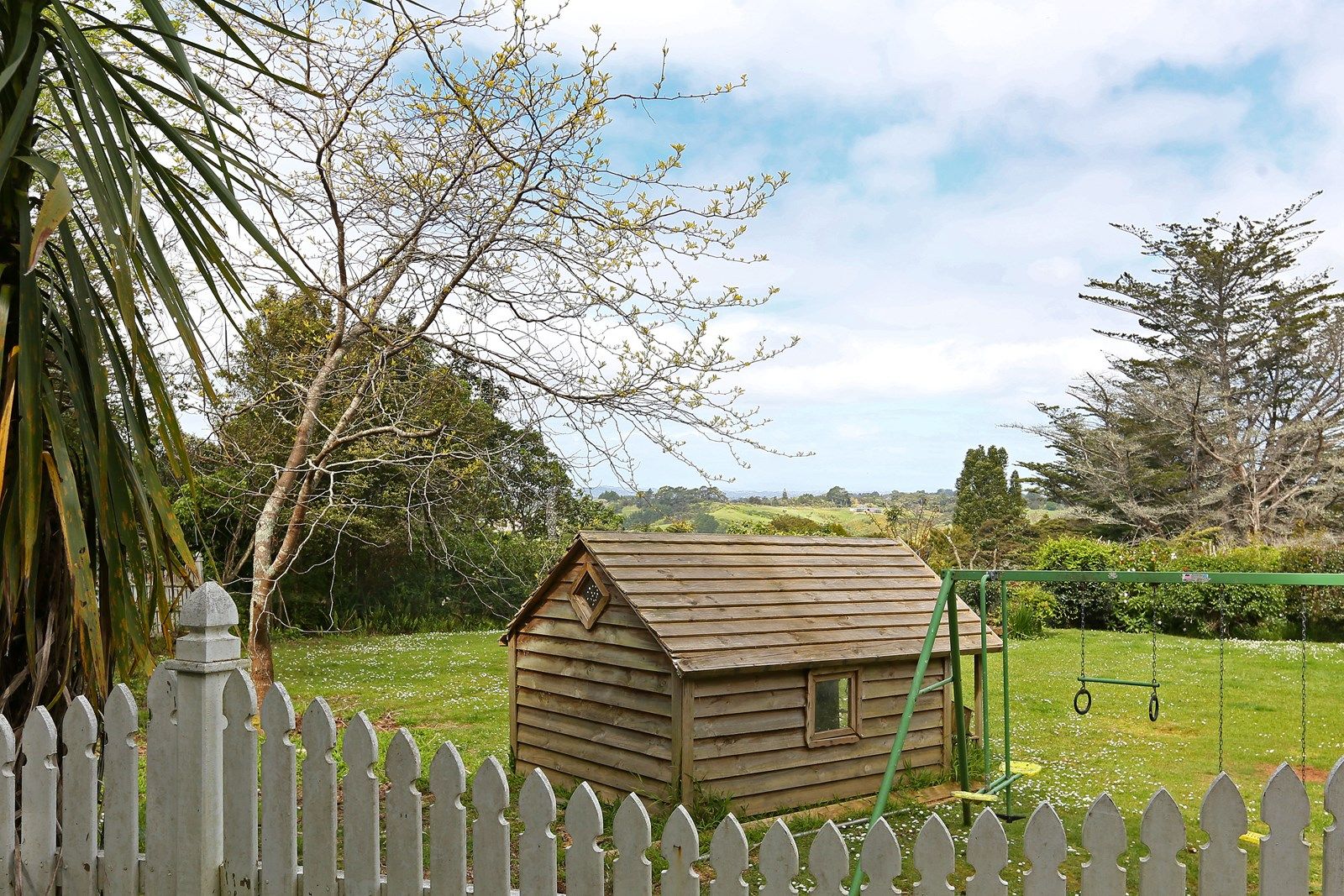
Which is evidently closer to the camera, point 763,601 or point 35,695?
point 35,695

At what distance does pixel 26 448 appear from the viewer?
251 cm

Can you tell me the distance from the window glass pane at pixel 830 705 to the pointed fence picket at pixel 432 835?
519 centimetres

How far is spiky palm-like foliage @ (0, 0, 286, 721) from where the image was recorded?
99.1 inches

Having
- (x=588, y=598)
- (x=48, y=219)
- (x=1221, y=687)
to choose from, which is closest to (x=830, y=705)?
(x=588, y=598)

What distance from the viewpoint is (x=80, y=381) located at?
2795 millimetres

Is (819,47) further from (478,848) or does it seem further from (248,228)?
(478,848)

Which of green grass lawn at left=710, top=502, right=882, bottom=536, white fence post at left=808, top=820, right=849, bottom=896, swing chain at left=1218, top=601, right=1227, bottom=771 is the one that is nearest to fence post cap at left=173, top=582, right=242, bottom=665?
white fence post at left=808, top=820, right=849, bottom=896

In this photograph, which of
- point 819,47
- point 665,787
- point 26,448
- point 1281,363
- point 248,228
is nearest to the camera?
point 26,448

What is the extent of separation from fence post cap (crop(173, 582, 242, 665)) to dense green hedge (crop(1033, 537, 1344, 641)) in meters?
16.2

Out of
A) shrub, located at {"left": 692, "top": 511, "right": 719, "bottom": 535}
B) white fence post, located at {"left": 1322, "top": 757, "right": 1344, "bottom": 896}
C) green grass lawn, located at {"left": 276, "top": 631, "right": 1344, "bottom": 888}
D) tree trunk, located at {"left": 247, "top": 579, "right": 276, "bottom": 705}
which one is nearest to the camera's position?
white fence post, located at {"left": 1322, "top": 757, "right": 1344, "bottom": 896}

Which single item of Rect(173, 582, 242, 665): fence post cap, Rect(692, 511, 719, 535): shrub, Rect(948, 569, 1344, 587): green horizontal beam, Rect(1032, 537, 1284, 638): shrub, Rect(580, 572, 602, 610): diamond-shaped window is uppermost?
Rect(173, 582, 242, 665): fence post cap

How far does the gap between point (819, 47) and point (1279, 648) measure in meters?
14.2

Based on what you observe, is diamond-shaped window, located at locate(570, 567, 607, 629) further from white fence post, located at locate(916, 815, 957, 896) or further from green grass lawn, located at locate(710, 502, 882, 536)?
green grass lawn, located at locate(710, 502, 882, 536)

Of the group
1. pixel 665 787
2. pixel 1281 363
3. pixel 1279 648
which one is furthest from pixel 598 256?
pixel 1281 363
